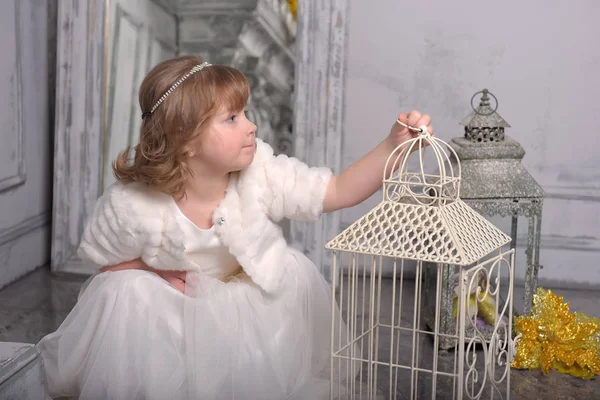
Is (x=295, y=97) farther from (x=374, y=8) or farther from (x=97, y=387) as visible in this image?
(x=97, y=387)

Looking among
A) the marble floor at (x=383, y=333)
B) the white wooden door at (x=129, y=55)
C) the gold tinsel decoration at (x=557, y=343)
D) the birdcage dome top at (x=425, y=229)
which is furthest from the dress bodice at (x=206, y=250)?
the white wooden door at (x=129, y=55)

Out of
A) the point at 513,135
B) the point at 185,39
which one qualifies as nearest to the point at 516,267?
the point at 513,135

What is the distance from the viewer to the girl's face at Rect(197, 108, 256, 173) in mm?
1810

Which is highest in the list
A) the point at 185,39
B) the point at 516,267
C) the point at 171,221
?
the point at 185,39

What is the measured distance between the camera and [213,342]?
5.82ft

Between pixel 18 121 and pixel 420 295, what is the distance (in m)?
1.48

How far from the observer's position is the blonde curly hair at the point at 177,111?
1785mm

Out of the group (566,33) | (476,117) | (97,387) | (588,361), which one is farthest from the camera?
(566,33)

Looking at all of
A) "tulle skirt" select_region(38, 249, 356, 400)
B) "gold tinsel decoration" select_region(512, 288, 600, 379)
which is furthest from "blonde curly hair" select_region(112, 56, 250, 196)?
"gold tinsel decoration" select_region(512, 288, 600, 379)

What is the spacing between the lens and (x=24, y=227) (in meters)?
2.84

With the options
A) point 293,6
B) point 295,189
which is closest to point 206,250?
point 295,189

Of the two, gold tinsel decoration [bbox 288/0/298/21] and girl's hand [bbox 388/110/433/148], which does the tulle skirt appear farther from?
gold tinsel decoration [bbox 288/0/298/21]

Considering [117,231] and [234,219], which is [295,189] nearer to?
[234,219]

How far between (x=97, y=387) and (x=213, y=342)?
0.26 metres
